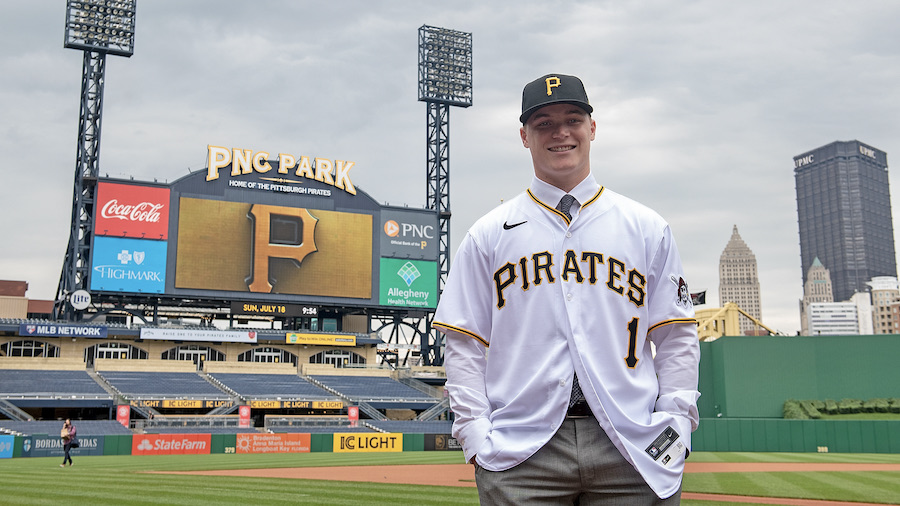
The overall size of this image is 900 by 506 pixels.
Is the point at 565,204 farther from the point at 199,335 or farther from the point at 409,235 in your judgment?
the point at 409,235

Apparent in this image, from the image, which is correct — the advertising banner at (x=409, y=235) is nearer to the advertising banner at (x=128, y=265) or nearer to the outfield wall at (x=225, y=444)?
the advertising banner at (x=128, y=265)

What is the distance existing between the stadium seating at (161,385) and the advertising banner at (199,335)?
8.46 ft

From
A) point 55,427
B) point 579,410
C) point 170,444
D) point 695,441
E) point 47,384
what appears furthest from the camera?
point 47,384

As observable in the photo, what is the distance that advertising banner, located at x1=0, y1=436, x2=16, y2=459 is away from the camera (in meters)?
27.9

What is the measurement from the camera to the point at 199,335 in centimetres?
5209

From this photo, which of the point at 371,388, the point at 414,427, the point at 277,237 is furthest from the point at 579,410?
the point at 371,388

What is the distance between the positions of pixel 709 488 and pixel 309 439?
2097 cm

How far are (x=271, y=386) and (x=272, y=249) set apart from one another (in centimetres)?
828

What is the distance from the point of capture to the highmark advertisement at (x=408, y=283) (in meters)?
53.5

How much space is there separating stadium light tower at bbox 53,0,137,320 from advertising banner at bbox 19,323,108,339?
1.11 m

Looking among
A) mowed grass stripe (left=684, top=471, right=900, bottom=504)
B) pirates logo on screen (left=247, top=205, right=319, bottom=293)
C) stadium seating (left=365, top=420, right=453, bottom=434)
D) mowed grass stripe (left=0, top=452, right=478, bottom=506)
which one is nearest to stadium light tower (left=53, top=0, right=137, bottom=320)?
pirates logo on screen (left=247, top=205, right=319, bottom=293)

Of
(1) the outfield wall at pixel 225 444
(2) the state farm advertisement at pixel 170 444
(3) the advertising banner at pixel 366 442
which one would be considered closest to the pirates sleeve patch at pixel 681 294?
(1) the outfield wall at pixel 225 444

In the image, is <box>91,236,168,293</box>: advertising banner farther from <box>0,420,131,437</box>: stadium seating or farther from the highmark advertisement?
the highmark advertisement

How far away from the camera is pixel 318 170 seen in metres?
53.2
